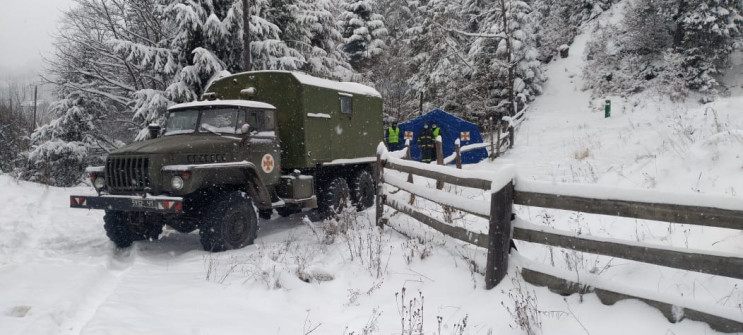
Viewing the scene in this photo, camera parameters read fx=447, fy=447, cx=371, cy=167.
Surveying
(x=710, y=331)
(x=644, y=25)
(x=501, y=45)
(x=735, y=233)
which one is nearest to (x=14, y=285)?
(x=710, y=331)

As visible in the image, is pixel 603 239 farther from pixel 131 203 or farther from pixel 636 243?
pixel 131 203

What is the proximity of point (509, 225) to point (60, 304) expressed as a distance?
421 centimetres

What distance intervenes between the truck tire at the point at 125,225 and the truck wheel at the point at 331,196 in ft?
10.7

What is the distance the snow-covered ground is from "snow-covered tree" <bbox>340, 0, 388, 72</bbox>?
2449cm

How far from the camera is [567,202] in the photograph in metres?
3.79

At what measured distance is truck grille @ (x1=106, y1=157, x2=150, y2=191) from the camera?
20.9 ft

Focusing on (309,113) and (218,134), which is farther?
→ (309,113)

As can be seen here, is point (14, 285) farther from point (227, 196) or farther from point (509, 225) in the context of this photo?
point (509, 225)

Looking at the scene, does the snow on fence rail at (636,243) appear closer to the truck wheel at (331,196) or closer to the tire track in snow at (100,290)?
the tire track in snow at (100,290)

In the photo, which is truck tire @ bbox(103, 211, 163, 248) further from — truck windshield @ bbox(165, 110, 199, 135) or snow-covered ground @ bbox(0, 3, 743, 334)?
truck windshield @ bbox(165, 110, 199, 135)

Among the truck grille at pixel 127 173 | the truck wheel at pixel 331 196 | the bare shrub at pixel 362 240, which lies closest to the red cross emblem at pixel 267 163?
the bare shrub at pixel 362 240

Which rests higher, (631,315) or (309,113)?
(309,113)

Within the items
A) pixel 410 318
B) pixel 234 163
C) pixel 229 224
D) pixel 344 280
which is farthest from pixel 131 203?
pixel 410 318

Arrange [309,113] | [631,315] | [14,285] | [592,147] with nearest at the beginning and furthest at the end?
[631,315]
[14,285]
[309,113]
[592,147]
